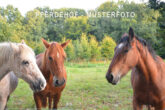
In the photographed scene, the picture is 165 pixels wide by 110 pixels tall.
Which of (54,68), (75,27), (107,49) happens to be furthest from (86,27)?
(54,68)

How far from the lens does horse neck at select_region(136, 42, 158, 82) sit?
2873 mm

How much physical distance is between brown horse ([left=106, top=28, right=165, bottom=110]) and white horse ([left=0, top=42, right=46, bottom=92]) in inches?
43.4

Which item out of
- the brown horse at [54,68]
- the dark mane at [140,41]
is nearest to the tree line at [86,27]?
the brown horse at [54,68]

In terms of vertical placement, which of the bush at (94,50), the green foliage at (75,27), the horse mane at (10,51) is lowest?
the bush at (94,50)

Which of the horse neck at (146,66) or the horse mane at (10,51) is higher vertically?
the horse mane at (10,51)

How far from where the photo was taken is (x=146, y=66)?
290 cm

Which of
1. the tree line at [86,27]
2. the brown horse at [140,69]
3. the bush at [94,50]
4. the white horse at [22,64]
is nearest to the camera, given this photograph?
the white horse at [22,64]

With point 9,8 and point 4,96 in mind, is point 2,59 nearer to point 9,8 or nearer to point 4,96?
point 4,96

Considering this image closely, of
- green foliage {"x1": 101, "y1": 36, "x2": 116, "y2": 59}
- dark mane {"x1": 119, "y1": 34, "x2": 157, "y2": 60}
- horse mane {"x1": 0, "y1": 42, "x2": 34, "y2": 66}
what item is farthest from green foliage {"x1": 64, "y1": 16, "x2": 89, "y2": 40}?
horse mane {"x1": 0, "y1": 42, "x2": 34, "y2": 66}

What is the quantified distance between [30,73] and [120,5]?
43385 millimetres

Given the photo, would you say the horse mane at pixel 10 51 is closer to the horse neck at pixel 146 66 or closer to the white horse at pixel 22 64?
the white horse at pixel 22 64

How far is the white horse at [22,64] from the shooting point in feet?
8.36

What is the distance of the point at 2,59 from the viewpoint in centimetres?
267

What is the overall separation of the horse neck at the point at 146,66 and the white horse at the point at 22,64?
1.64 m
